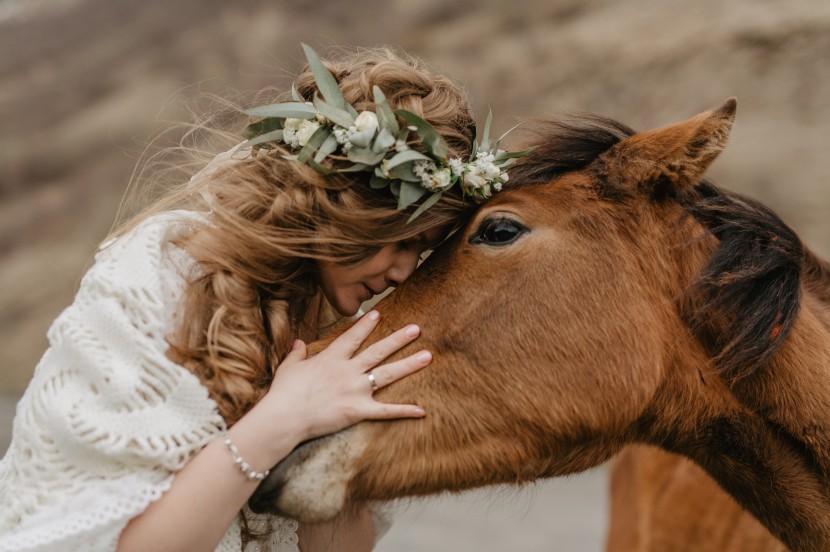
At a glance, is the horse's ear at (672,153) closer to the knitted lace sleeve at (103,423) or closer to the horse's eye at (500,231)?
the horse's eye at (500,231)

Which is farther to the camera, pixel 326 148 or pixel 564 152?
pixel 564 152

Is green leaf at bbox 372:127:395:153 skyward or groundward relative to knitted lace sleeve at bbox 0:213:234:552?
skyward

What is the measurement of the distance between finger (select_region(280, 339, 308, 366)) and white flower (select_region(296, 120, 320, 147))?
49 centimetres

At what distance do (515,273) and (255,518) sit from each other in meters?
0.92

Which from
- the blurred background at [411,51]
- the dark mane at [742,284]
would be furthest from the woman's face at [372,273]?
the blurred background at [411,51]

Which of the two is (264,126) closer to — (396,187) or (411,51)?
(396,187)

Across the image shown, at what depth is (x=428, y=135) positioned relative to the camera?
6.58 ft

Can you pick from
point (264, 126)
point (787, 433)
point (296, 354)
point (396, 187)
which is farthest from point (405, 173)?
point (787, 433)

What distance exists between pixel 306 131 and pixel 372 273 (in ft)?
1.32

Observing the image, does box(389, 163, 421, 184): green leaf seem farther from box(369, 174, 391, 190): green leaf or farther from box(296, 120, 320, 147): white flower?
box(296, 120, 320, 147): white flower

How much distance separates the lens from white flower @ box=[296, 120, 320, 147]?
1.98m

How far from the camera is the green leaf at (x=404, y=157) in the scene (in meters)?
1.95

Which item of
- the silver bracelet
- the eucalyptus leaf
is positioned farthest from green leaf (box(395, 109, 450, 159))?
the silver bracelet

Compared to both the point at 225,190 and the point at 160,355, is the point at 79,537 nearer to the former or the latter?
the point at 160,355
